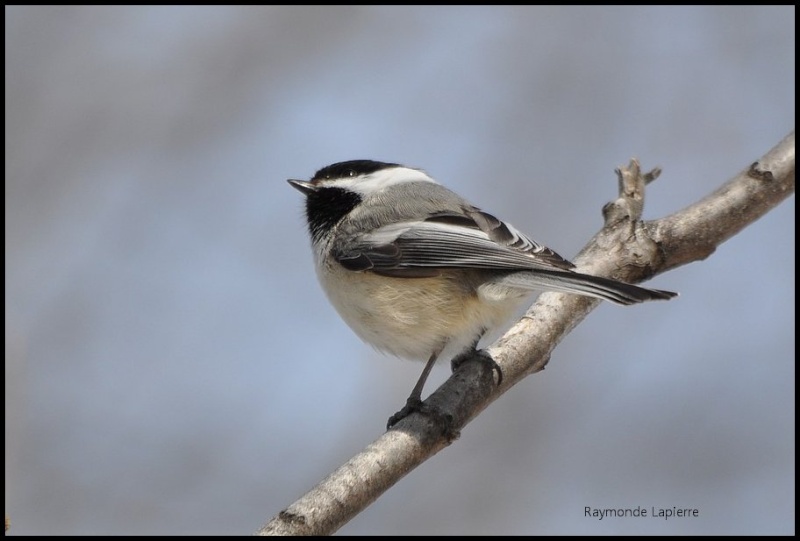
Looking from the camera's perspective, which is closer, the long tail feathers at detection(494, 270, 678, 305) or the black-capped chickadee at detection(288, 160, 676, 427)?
the long tail feathers at detection(494, 270, 678, 305)

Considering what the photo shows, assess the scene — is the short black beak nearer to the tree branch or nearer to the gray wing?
the gray wing

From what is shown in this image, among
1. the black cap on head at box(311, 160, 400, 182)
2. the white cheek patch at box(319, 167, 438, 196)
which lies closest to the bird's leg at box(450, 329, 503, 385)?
the white cheek patch at box(319, 167, 438, 196)

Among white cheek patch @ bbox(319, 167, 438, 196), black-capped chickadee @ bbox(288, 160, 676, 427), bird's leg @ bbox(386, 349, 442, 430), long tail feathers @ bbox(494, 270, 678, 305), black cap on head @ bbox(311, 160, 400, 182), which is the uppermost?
black cap on head @ bbox(311, 160, 400, 182)

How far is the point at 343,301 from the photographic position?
10.2ft

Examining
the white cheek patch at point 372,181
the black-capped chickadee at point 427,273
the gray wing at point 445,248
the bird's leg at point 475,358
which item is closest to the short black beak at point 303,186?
the white cheek patch at point 372,181

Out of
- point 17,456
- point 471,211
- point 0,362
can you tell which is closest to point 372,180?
point 471,211

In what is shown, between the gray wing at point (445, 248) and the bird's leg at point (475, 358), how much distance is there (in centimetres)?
32

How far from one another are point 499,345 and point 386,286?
49cm

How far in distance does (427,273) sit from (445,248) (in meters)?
0.12

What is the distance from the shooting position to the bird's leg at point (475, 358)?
9.12 ft

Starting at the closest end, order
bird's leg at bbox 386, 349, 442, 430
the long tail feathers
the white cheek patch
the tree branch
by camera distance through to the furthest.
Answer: the long tail feathers < bird's leg at bbox 386, 349, 442, 430 < the tree branch < the white cheek patch

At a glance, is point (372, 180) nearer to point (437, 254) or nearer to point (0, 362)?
point (437, 254)

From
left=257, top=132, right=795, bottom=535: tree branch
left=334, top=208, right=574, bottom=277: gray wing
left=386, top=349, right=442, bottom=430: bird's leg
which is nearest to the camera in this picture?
left=386, top=349, right=442, bottom=430: bird's leg

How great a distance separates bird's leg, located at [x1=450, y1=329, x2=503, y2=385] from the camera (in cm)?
278
